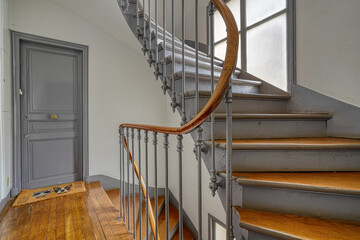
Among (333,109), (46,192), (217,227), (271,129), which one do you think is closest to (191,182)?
(217,227)

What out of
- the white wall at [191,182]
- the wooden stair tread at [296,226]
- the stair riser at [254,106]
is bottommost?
the white wall at [191,182]

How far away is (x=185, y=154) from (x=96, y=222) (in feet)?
6.69

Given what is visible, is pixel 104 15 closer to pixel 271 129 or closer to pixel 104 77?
pixel 104 77

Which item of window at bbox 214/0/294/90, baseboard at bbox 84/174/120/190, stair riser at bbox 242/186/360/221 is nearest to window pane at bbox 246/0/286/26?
window at bbox 214/0/294/90

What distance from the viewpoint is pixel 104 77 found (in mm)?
3000

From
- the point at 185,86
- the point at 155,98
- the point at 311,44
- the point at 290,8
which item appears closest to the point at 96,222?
the point at 185,86

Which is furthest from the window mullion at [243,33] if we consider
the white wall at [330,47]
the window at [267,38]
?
the white wall at [330,47]

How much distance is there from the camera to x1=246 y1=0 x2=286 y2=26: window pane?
212 centimetres

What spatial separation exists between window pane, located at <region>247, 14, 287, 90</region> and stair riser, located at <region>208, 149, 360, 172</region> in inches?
47.1

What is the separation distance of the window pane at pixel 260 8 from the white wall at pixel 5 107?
3.08 metres

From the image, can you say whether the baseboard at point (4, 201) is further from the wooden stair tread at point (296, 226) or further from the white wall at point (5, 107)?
the wooden stair tread at point (296, 226)

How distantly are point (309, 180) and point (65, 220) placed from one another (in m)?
2.17

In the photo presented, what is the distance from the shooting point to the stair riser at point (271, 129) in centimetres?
125

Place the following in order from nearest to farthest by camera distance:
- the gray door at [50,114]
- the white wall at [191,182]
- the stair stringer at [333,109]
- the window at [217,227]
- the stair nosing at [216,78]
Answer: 1. the stair nosing at [216,78]
2. the stair stringer at [333,109]
3. the gray door at [50,114]
4. the window at [217,227]
5. the white wall at [191,182]
